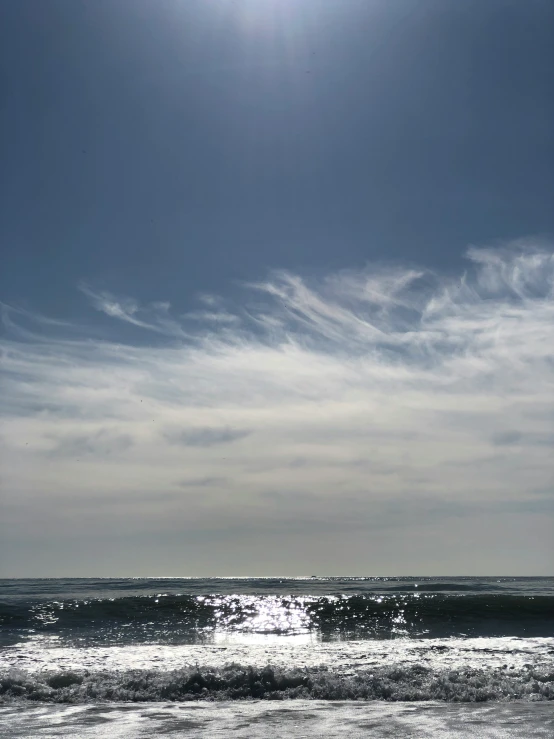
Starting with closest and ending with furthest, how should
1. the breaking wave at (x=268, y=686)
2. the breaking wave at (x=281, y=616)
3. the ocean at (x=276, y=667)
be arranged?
the ocean at (x=276, y=667) → the breaking wave at (x=268, y=686) → the breaking wave at (x=281, y=616)

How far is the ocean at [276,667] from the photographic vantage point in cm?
893

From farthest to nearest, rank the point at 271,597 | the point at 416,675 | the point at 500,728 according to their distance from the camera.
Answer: the point at 271,597
the point at 416,675
the point at 500,728

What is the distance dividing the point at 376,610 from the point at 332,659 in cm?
1158

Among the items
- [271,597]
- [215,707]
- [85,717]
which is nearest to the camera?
[85,717]

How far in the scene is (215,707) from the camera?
10195 mm

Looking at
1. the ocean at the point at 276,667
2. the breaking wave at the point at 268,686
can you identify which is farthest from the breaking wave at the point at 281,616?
the breaking wave at the point at 268,686

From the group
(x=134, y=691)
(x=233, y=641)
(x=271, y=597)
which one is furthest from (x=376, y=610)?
(x=134, y=691)

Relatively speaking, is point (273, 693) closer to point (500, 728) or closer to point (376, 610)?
point (500, 728)

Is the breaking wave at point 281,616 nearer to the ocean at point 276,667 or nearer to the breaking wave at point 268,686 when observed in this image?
the ocean at point 276,667

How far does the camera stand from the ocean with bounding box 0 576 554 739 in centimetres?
893

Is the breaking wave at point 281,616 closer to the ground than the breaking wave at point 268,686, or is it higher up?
higher up

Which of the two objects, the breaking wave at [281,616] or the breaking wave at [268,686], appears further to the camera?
the breaking wave at [281,616]

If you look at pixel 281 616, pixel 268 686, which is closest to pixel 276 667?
pixel 268 686

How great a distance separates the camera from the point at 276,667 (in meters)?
12.9
